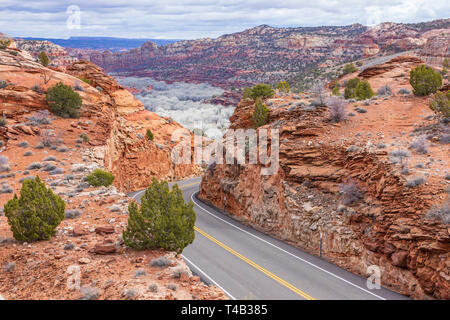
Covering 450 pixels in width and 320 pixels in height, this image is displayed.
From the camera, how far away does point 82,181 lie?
19.4 meters

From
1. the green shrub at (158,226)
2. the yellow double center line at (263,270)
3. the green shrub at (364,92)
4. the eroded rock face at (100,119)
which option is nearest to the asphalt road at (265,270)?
the yellow double center line at (263,270)

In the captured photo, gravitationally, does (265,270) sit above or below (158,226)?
below

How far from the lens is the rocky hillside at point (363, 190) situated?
11969 millimetres

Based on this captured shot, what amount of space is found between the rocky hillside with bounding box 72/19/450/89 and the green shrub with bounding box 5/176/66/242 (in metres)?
86.7

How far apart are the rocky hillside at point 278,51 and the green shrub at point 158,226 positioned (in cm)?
8459

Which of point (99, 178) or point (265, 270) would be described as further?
point (99, 178)

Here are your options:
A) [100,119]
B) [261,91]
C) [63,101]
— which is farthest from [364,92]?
[63,101]

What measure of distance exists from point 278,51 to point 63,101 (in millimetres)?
122557

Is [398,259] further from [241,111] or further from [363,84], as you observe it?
[363,84]

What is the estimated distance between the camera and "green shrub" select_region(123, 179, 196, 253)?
1142 centimetres

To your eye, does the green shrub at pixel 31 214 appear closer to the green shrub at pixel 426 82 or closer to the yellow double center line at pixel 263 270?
the yellow double center line at pixel 263 270

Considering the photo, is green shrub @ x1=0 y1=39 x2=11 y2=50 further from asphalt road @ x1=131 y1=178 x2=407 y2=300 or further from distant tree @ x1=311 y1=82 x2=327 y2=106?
distant tree @ x1=311 y1=82 x2=327 y2=106

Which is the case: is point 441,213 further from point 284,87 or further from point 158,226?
point 284,87

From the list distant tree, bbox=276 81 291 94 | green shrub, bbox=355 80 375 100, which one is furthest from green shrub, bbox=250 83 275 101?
distant tree, bbox=276 81 291 94
